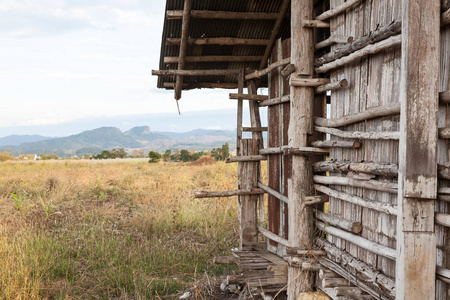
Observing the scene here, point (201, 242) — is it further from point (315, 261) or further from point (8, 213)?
point (8, 213)

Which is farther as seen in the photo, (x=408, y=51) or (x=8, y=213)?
(x=8, y=213)

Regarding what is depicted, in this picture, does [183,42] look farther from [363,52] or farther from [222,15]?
[363,52]

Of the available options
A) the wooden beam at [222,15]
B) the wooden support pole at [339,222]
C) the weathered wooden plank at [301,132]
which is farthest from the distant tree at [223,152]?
the wooden support pole at [339,222]

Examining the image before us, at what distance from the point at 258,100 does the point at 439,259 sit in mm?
4207

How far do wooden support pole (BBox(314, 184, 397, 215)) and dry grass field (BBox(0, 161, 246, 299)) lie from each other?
104 inches

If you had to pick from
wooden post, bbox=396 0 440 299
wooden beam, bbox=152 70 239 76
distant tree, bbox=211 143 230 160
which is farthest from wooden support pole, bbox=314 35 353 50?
distant tree, bbox=211 143 230 160

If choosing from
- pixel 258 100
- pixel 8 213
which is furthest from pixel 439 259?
pixel 8 213

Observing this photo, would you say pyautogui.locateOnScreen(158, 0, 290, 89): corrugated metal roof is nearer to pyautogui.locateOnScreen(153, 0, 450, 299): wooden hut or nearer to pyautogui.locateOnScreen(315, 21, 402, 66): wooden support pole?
pyautogui.locateOnScreen(153, 0, 450, 299): wooden hut

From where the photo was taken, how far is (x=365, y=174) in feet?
12.3

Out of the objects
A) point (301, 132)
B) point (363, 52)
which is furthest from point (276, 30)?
point (363, 52)

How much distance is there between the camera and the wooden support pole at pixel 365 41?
3404 mm

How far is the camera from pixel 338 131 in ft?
13.9

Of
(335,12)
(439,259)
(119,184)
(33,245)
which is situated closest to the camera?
(439,259)

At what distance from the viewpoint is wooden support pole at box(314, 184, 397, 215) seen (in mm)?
3390
